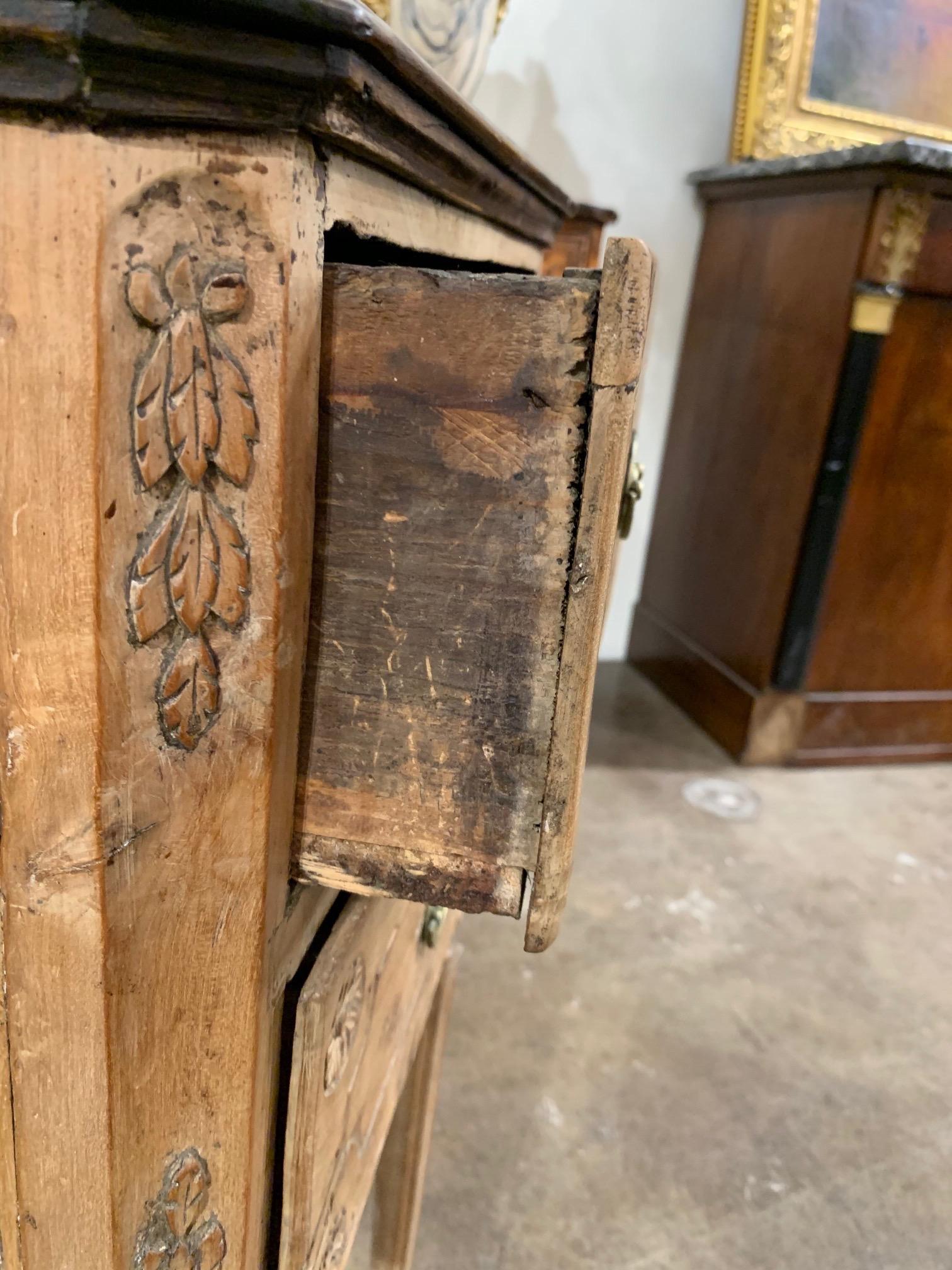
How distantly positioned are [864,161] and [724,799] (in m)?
1.18

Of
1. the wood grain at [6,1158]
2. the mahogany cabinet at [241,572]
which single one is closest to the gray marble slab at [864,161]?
the mahogany cabinet at [241,572]

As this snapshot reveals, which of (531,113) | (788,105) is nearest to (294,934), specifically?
(531,113)

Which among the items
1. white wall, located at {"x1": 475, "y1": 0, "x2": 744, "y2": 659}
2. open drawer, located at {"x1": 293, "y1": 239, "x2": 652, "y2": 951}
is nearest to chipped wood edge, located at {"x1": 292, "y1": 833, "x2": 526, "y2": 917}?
open drawer, located at {"x1": 293, "y1": 239, "x2": 652, "y2": 951}

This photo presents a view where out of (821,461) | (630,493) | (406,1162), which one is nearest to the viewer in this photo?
(630,493)

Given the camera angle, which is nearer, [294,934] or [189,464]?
[189,464]

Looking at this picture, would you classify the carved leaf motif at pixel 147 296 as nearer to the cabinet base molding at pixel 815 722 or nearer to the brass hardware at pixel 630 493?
the brass hardware at pixel 630 493

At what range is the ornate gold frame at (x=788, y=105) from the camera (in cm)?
179

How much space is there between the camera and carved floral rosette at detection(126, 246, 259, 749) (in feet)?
1.04

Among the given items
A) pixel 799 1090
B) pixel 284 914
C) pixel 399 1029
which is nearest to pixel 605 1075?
pixel 799 1090

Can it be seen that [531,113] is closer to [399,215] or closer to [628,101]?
[628,101]

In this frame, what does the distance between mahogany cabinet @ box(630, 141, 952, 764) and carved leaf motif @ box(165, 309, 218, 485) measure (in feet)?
5.06

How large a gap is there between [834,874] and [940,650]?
64cm

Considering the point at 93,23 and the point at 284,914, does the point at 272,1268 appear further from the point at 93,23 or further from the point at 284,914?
the point at 93,23

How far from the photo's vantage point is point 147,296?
309 millimetres
